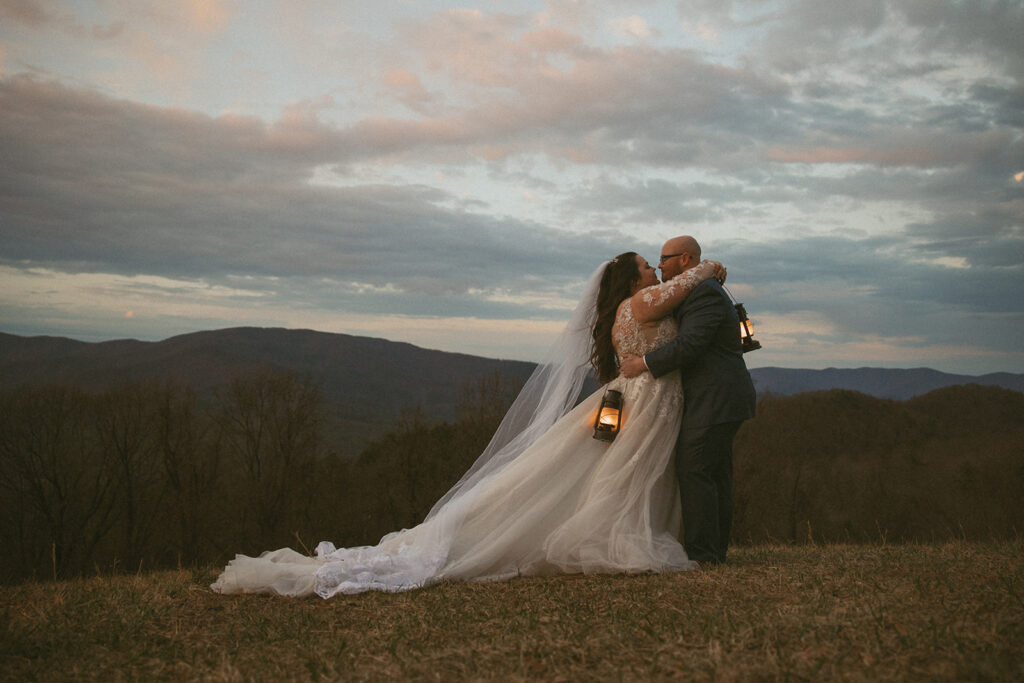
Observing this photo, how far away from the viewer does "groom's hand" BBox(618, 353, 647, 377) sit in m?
6.35

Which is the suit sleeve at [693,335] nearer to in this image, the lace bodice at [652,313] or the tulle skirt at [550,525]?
the lace bodice at [652,313]

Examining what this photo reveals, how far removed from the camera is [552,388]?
7012mm

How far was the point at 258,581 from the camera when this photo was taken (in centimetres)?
543

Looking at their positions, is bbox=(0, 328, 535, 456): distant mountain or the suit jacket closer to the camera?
the suit jacket

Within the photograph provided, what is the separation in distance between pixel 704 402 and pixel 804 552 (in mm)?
2412

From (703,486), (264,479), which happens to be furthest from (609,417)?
(264,479)

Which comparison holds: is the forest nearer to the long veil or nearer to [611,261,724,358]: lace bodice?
the long veil

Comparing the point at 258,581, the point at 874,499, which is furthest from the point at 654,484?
the point at 874,499

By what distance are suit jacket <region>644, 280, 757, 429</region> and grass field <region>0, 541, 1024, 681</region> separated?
131cm

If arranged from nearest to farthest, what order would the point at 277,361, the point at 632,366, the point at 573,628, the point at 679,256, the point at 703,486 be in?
the point at 573,628, the point at 703,486, the point at 632,366, the point at 679,256, the point at 277,361

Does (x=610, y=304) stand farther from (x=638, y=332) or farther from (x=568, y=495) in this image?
(x=568, y=495)

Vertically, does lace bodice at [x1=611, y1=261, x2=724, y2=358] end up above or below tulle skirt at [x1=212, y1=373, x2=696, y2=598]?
above

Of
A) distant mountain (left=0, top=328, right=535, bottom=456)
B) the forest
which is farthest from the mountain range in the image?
the forest

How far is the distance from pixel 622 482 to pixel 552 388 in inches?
51.1
